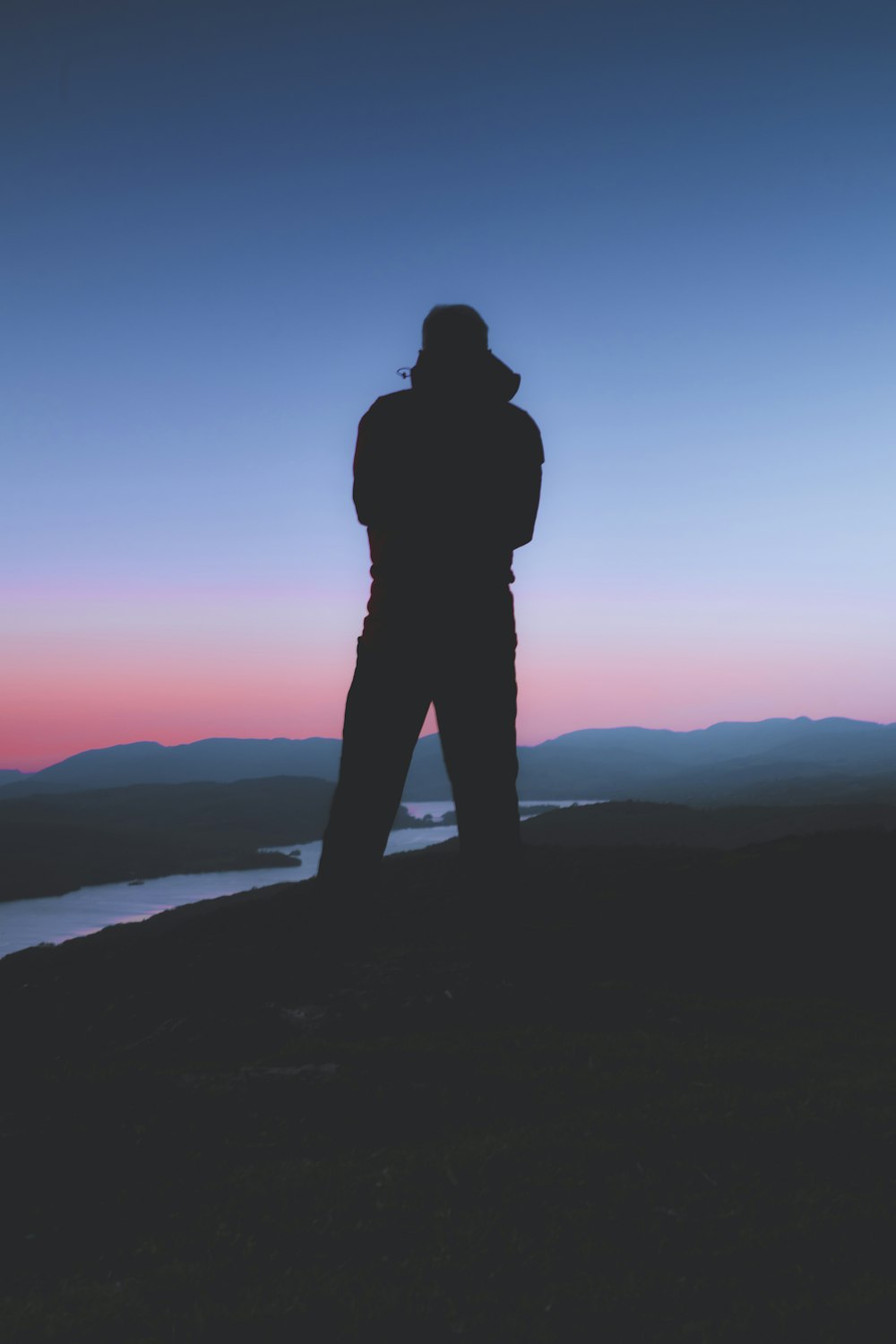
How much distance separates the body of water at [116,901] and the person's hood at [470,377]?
6963 centimetres

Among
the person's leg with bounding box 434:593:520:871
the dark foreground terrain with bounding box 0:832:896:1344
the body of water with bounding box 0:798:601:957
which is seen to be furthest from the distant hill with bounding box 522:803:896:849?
the person's leg with bounding box 434:593:520:871

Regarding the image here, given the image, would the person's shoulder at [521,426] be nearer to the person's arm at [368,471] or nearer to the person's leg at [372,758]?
the person's arm at [368,471]

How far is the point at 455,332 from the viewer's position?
5840mm

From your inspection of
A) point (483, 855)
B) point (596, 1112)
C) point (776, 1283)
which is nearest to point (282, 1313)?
point (776, 1283)

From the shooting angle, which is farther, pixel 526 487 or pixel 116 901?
pixel 116 901

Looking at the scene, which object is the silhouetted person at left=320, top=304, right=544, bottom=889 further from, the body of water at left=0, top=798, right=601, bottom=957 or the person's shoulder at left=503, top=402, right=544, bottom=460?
the body of water at left=0, top=798, right=601, bottom=957

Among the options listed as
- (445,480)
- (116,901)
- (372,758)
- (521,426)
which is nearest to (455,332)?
(521,426)

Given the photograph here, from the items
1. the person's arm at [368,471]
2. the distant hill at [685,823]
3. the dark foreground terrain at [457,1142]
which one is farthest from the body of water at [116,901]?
the person's arm at [368,471]

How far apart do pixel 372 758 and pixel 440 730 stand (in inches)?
20.2

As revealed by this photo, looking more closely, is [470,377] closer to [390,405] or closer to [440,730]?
[390,405]

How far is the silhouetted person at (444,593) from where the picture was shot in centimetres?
542

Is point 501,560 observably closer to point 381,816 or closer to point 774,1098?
point 381,816

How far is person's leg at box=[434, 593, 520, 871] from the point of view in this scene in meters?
5.42

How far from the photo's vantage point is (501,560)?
5812 millimetres
